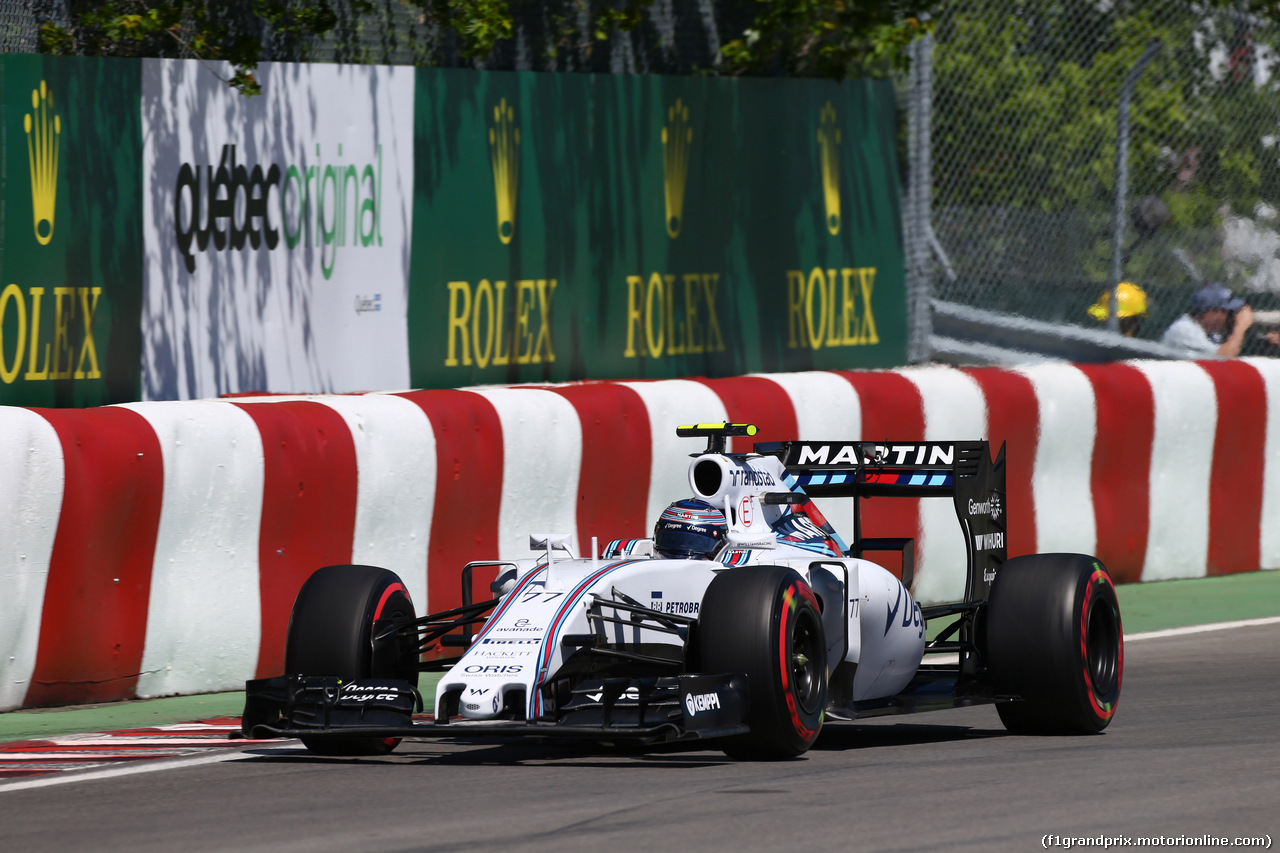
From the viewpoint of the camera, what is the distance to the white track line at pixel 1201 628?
37.1 ft

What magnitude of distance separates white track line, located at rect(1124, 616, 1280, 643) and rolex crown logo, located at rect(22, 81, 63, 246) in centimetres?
587

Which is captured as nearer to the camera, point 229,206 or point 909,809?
point 909,809

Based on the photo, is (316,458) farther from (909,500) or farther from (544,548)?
(909,500)

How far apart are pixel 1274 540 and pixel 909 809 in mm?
8801

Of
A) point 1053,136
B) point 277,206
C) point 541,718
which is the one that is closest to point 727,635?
point 541,718

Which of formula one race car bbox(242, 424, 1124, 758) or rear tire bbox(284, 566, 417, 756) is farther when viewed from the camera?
rear tire bbox(284, 566, 417, 756)

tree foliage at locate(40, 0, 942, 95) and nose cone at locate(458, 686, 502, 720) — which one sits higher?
tree foliage at locate(40, 0, 942, 95)

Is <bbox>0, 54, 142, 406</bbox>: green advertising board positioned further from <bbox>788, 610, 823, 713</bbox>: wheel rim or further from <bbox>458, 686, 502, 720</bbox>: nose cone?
<bbox>788, 610, 823, 713</bbox>: wheel rim

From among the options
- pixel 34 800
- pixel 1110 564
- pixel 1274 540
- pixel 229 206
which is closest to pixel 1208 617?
pixel 1110 564

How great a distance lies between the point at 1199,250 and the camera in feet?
52.0

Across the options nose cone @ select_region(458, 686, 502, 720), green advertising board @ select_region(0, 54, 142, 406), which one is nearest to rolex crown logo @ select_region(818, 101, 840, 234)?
green advertising board @ select_region(0, 54, 142, 406)

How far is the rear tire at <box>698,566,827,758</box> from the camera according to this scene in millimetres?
6766

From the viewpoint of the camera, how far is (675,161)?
13117 millimetres

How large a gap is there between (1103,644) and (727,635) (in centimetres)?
205
